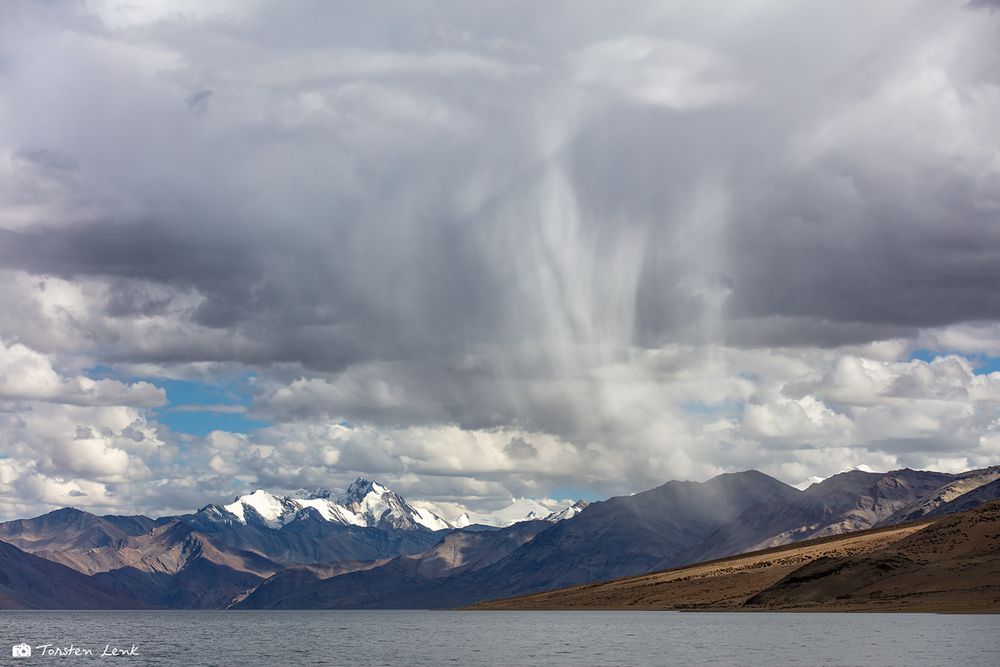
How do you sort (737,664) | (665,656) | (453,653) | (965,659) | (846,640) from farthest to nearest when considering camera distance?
(453,653), (846,640), (665,656), (737,664), (965,659)

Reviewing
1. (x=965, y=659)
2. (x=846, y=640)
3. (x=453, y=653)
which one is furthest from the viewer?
(x=453, y=653)

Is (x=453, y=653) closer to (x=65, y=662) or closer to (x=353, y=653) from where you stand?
(x=353, y=653)

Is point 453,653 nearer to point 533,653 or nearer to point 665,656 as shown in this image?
point 533,653

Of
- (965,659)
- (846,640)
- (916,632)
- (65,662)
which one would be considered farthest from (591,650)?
(65,662)

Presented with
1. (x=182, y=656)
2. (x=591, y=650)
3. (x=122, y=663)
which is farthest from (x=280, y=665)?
(x=591, y=650)

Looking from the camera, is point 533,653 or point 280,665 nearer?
point 280,665

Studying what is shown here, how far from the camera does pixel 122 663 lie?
527ft

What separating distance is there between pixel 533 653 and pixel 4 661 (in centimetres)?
7912

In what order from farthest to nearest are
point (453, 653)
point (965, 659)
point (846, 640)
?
point (453, 653) → point (846, 640) → point (965, 659)

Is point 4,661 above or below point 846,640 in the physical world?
above

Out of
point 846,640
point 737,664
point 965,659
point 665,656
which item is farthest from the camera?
point 846,640

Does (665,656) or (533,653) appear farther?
(533,653)

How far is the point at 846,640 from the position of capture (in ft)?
538

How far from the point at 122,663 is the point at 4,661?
64.7ft
